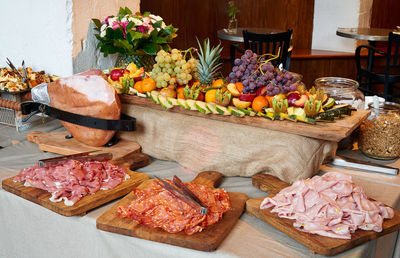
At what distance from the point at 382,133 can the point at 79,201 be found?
1060 millimetres

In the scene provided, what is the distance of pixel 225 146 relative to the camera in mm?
1433

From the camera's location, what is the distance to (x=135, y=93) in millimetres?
1644

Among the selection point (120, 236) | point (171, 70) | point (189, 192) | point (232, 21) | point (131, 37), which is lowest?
point (120, 236)

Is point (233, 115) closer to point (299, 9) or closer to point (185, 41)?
point (185, 41)

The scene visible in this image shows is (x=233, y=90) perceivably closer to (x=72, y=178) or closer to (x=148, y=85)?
(x=148, y=85)

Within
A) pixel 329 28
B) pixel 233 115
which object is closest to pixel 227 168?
pixel 233 115

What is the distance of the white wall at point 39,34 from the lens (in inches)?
76.4

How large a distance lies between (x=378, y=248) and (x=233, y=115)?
60 cm

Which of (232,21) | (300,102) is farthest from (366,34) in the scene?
(300,102)

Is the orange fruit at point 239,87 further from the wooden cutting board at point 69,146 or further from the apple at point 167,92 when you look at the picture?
the wooden cutting board at point 69,146

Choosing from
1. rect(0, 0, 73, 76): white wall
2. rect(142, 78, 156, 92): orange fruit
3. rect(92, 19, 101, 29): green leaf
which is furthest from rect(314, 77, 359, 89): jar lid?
rect(0, 0, 73, 76): white wall

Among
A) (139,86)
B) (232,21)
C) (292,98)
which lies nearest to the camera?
(292,98)

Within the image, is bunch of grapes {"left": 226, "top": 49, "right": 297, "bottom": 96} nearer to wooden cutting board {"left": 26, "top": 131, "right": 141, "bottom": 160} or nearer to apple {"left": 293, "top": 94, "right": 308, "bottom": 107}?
apple {"left": 293, "top": 94, "right": 308, "bottom": 107}

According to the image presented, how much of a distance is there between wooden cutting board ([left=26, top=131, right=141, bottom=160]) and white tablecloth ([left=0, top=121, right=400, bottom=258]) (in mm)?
41
